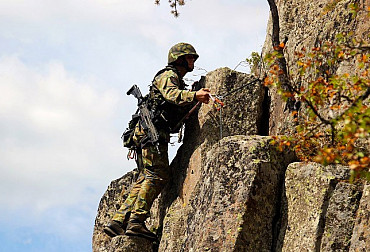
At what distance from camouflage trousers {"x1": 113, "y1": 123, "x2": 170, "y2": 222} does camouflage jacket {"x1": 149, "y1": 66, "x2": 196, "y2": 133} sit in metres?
0.39

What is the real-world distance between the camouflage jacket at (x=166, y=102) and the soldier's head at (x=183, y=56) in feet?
0.91

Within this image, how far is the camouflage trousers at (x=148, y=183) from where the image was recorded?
17016mm

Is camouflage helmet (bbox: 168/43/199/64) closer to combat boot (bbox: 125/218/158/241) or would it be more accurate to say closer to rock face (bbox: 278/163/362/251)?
combat boot (bbox: 125/218/158/241)

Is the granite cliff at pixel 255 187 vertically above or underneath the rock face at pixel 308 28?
underneath

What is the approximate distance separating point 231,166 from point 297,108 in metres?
2.93

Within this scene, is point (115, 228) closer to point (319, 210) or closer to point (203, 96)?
point (203, 96)

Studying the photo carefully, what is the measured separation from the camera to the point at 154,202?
60.5 feet

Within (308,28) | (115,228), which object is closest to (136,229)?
(115,228)

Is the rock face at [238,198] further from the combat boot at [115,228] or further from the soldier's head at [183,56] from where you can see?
the soldier's head at [183,56]

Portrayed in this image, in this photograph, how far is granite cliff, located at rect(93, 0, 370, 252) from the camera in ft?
43.2

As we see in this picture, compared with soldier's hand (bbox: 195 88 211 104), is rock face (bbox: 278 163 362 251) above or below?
below

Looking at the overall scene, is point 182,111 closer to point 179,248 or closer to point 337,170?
point 179,248

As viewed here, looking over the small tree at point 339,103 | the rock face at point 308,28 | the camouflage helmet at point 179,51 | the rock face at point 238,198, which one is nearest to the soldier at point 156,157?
the camouflage helmet at point 179,51

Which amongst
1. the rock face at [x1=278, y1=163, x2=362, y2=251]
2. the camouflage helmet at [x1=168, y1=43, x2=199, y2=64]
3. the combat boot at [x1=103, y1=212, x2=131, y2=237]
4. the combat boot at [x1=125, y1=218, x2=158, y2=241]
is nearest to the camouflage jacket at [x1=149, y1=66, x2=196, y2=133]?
the camouflage helmet at [x1=168, y1=43, x2=199, y2=64]
